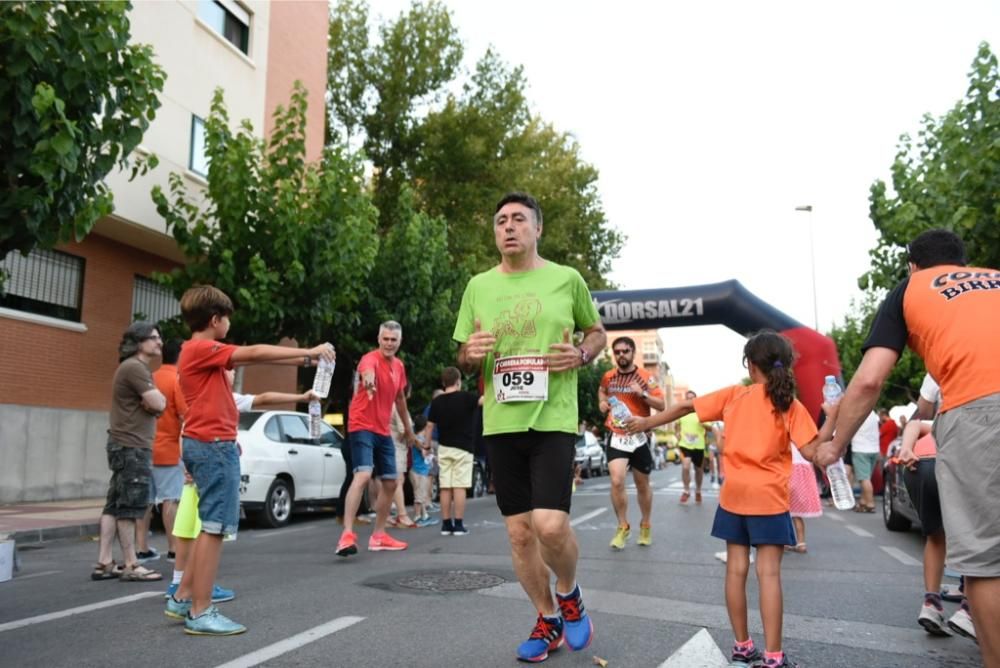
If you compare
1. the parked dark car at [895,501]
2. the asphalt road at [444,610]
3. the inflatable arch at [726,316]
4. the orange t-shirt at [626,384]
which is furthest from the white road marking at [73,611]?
the inflatable arch at [726,316]

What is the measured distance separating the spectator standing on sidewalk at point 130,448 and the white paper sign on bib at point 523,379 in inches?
147

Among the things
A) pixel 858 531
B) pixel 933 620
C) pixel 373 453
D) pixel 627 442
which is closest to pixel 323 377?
pixel 373 453

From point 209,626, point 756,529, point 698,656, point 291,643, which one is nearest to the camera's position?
point 756,529

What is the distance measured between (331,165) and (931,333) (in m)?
13.0

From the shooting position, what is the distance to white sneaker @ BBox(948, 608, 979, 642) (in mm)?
4484

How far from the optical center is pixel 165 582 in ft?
20.4

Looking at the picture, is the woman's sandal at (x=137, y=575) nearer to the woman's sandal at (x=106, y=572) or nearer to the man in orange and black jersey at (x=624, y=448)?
the woman's sandal at (x=106, y=572)

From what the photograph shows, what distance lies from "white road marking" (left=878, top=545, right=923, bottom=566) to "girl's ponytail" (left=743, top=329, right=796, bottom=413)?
447cm

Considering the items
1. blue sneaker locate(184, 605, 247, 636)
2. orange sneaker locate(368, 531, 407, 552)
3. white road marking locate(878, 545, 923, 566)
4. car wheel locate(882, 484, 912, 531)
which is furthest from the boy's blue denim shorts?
car wheel locate(882, 484, 912, 531)

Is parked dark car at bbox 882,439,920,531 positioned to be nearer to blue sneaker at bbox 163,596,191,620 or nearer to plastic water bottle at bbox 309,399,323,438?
plastic water bottle at bbox 309,399,323,438

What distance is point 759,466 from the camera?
3859 mm

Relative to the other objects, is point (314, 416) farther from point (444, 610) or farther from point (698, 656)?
point (698, 656)

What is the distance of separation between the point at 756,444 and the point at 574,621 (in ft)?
3.87

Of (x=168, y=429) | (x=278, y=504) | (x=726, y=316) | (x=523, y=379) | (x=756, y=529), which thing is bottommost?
(x=278, y=504)
